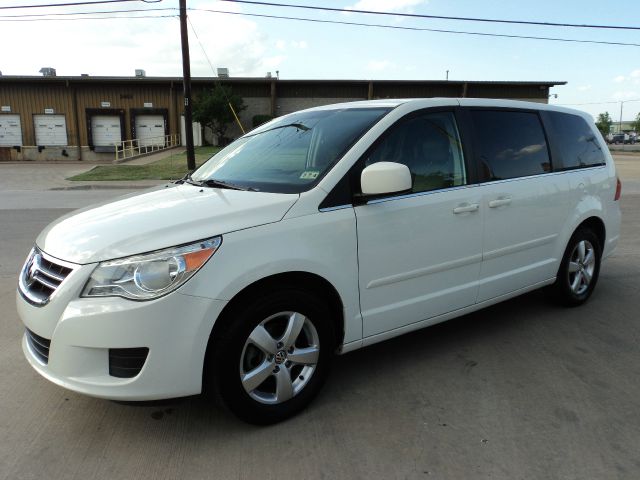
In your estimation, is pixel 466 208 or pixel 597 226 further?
pixel 597 226

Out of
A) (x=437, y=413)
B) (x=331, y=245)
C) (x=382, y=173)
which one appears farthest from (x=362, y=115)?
(x=437, y=413)

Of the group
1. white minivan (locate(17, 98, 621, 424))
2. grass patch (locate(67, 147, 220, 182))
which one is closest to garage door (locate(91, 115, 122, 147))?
grass patch (locate(67, 147, 220, 182))

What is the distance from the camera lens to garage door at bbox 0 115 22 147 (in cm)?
3841

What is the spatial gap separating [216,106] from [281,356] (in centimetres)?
3506

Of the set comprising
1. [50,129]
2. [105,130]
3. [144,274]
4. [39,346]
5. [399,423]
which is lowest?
[399,423]

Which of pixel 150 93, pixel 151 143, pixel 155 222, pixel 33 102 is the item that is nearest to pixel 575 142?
pixel 155 222

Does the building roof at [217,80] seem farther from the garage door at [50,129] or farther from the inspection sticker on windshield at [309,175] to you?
the inspection sticker on windshield at [309,175]

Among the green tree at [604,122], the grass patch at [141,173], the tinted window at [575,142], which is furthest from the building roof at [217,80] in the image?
the green tree at [604,122]

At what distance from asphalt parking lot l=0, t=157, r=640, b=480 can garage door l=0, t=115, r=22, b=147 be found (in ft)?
133

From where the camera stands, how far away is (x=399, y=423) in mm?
2875

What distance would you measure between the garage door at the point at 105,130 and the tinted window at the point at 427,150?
3899 centimetres

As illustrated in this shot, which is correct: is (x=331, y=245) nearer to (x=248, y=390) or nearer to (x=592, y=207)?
(x=248, y=390)

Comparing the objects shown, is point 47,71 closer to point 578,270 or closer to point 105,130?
point 105,130

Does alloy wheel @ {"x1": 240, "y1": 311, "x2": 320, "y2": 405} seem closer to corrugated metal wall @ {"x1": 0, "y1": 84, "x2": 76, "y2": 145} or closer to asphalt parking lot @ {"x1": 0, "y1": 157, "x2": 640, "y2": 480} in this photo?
asphalt parking lot @ {"x1": 0, "y1": 157, "x2": 640, "y2": 480}
